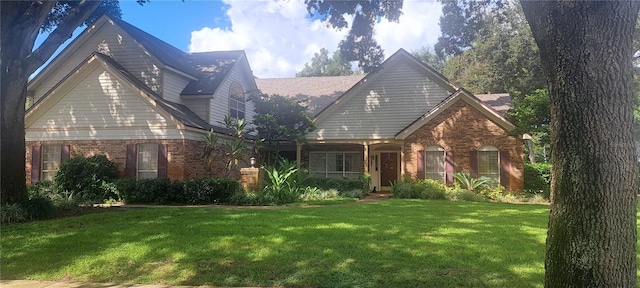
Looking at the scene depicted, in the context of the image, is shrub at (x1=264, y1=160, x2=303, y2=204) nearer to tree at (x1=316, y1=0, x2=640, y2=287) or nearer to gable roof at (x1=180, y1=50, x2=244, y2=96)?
gable roof at (x1=180, y1=50, x2=244, y2=96)

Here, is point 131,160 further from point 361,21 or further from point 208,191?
point 361,21

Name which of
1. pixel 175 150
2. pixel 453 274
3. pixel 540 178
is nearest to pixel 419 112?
pixel 540 178

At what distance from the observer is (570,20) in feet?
10.9

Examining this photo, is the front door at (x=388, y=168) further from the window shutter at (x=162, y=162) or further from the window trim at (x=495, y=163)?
the window shutter at (x=162, y=162)

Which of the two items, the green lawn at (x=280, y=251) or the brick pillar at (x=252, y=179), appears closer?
the green lawn at (x=280, y=251)

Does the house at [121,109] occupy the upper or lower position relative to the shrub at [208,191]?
upper

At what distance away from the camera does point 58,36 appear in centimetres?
1137

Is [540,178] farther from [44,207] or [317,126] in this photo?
[44,207]

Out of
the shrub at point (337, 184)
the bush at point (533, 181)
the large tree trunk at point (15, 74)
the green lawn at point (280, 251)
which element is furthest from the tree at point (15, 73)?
the bush at point (533, 181)

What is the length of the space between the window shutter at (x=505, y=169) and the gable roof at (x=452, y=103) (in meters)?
1.19

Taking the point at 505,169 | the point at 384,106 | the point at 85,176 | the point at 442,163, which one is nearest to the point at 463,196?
the point at 442,163

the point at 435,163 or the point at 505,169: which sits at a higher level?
the point at 435,163

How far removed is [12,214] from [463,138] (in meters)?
16.4

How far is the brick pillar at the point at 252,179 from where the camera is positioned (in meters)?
15.1
